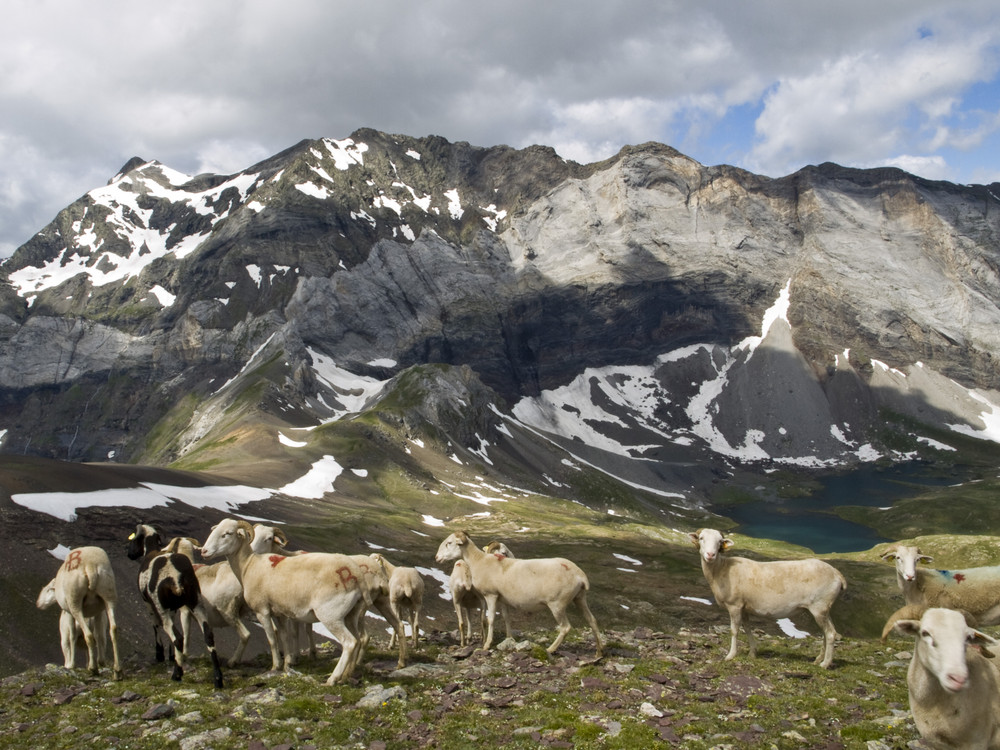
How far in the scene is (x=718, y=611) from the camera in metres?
67.2

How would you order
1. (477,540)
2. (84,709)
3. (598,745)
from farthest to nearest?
1. (477,540)
2. (84,709)
3. (598,745)

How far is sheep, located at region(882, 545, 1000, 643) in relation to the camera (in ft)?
68.6

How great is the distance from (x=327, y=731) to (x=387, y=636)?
26635 mm

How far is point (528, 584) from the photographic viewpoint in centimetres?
2358

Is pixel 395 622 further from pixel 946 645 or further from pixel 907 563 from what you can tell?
pixel 907 563

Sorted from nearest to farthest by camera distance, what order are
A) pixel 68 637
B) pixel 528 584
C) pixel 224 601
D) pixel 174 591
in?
pixel 174 591, pixel 224 601, pixel 68 637, pixel 528 584

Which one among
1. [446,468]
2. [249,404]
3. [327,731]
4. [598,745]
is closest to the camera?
[598,745]

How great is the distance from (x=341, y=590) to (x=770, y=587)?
47.3 ft

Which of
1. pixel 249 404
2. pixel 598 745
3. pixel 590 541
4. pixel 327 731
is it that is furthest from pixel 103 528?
pixel 249 404

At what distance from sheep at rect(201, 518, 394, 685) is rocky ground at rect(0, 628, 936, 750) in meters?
1.18

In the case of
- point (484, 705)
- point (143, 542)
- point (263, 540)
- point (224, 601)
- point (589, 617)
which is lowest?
point (484, 705)

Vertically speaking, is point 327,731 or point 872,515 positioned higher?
point 327,731

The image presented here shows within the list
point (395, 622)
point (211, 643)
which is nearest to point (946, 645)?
point (395, 622)

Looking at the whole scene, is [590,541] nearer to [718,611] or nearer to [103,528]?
[718,611]
